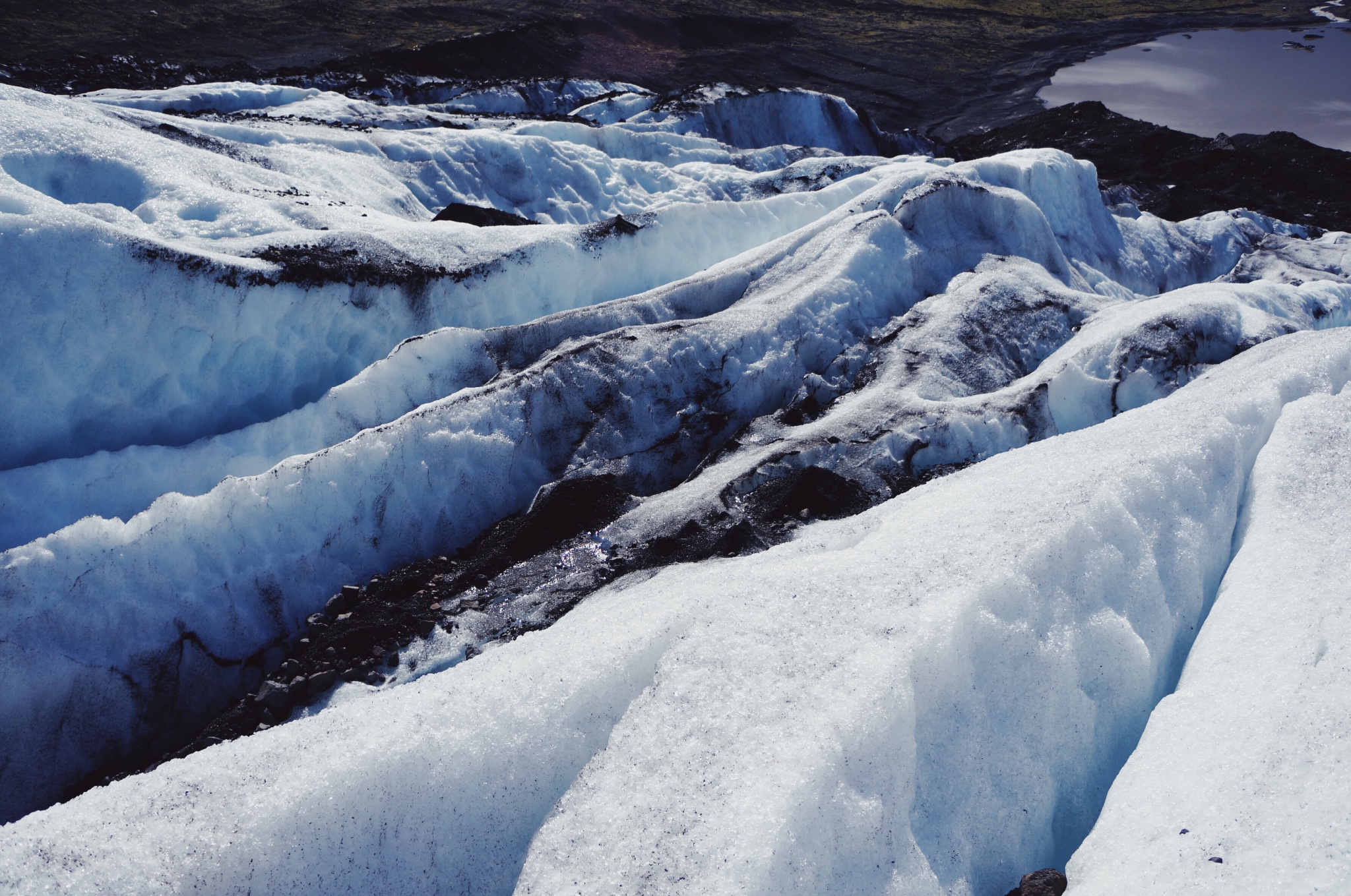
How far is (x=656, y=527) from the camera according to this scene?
6531mm

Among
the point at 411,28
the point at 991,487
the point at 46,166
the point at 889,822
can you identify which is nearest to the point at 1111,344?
the point at 991,487

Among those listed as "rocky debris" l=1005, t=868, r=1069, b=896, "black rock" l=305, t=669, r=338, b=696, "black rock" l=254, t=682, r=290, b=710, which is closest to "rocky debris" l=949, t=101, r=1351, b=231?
"rocky debris" l=1005, t=868, r=1069, b=896

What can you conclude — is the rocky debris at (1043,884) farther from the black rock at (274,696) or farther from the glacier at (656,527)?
the black rock at (274,696)

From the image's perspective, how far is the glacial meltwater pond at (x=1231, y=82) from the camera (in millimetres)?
28953

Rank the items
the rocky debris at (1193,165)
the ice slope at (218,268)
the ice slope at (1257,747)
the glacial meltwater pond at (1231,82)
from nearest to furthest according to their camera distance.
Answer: the ice slope at (1257,747) < the ice slope at (218,268) < the rocky debris at (1193,165) < the glacial meltwater pond at (1231,82)

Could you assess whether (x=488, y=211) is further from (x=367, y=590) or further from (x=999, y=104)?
(x=999, y=104)

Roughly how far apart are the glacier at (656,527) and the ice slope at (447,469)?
0.03 meters

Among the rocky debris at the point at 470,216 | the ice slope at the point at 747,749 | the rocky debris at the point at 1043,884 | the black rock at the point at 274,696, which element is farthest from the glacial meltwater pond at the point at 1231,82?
the black rock at the point at 274,696

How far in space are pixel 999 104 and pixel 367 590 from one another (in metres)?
35.8

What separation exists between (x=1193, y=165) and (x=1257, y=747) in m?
22.6

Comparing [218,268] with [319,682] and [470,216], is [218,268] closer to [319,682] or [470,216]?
[319,682]

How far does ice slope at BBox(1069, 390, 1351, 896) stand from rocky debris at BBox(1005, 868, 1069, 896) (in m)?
0.06

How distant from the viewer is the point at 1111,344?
792cm

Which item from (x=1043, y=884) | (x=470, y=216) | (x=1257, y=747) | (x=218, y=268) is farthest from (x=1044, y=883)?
(x=470, y=216)
